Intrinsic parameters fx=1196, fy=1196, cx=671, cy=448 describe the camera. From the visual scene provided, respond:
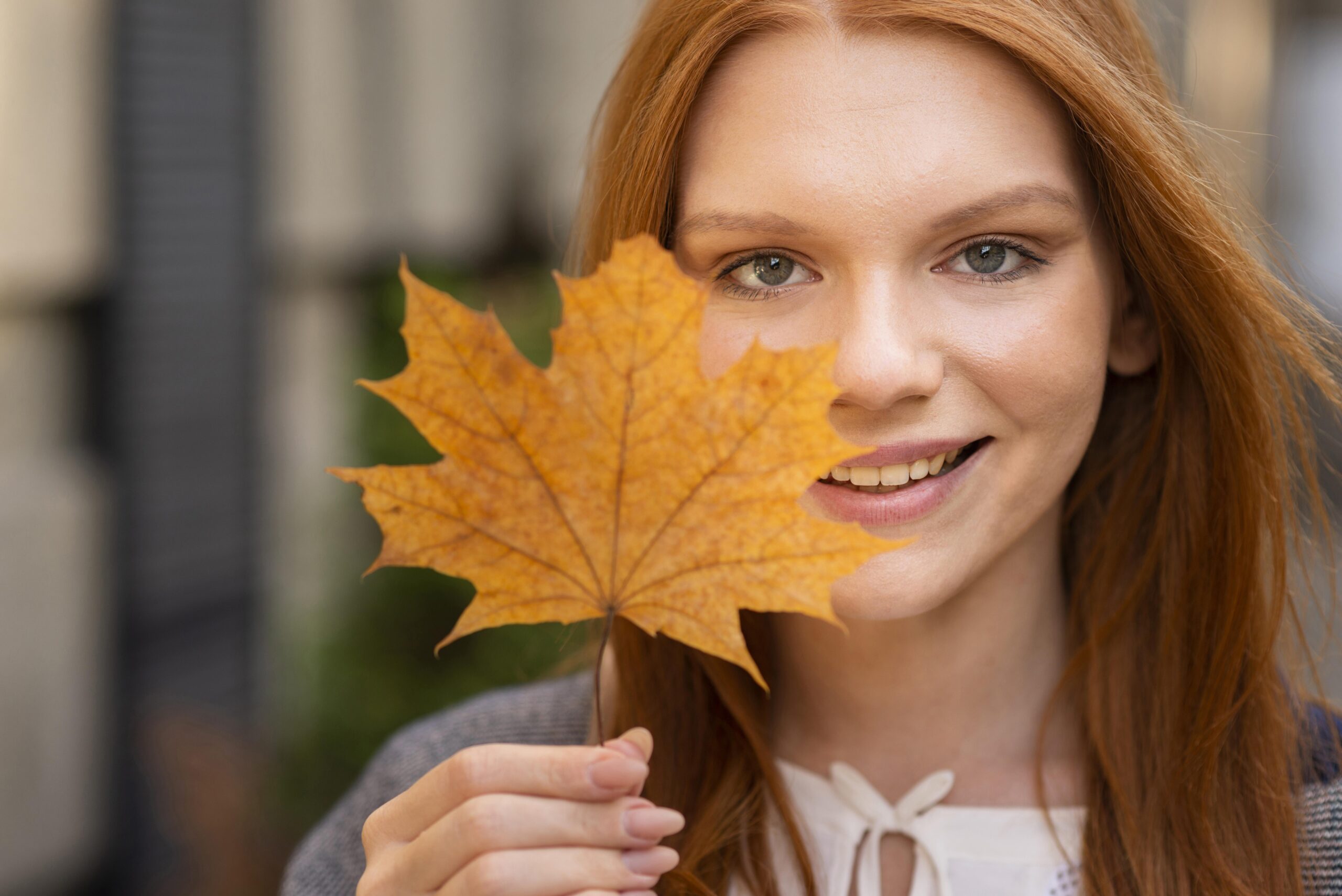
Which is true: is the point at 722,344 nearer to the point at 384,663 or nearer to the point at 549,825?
the point at 549,825

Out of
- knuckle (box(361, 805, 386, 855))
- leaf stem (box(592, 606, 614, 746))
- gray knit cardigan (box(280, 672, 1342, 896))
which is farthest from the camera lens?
gray knit cardigan (box(280, 672, 1342, 896))

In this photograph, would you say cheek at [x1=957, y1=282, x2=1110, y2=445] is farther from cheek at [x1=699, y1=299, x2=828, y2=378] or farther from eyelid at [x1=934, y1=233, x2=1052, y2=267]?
cheek at [x1=699, y1=299, x2=828, y2=378]

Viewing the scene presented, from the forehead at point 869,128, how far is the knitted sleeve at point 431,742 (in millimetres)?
631

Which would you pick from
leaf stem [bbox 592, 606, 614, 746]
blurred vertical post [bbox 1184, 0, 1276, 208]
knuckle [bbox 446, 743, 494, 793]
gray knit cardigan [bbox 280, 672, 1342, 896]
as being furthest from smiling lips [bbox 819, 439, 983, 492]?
blurred vertical post [bbox 1184, 0, 1276, 208]

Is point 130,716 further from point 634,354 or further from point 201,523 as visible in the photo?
point 634,354

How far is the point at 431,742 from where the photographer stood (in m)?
1.39

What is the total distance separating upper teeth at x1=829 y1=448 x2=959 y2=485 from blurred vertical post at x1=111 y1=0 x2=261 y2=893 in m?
2.20

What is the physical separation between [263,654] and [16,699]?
874 millimetres

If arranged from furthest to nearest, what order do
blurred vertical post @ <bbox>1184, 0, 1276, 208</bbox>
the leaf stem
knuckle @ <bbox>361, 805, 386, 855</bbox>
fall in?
blurred vertical post @ <bbox>1184, 0, 1276, 208</bbox>
knuckle @ <bbox>361, 805, 386, 855</bbox>
the leaf stem

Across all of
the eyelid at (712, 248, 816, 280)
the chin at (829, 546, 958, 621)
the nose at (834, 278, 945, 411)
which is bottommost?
the chin at (829, 546, 958, 621)

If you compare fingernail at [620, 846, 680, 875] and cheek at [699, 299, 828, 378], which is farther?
cheek at [699, 299, 828, 378]

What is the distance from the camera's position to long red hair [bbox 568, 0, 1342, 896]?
3.57 ft

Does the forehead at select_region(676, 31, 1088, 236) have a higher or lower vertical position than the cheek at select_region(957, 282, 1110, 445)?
higher

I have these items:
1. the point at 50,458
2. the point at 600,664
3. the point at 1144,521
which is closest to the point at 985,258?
the point at 1144,521
